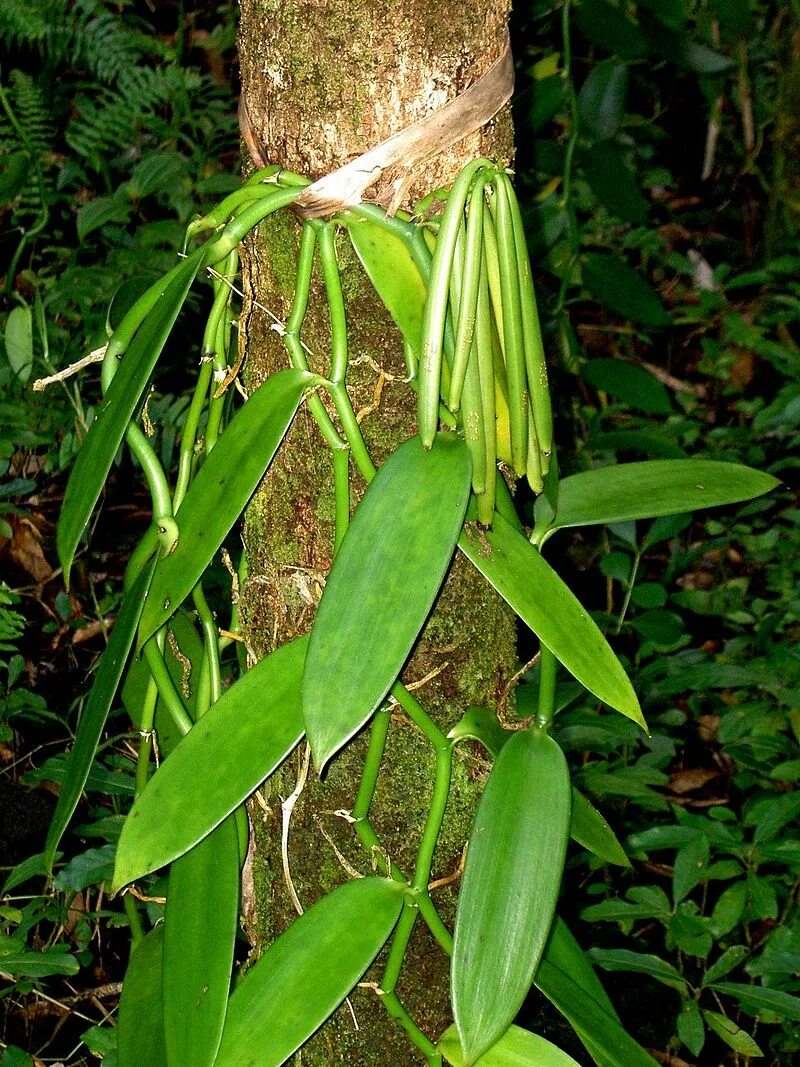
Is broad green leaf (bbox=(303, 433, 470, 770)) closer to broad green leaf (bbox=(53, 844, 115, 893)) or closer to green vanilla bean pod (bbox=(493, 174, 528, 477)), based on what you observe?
green vanilla bean pod (bbox=(493, 174, 528, 477))

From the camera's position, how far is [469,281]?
0.55 m

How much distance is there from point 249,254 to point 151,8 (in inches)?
87.1

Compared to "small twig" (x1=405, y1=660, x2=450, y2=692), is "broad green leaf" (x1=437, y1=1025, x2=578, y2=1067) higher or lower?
lower

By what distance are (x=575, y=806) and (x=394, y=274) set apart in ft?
1.22

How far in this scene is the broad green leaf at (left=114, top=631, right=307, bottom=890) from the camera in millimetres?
591

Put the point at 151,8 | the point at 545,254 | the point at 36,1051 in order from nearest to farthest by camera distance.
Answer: the point at 36,1051 → the point at 545,254 → the point at 151,8

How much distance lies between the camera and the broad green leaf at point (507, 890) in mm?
564

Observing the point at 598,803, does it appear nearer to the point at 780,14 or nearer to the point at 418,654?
the point at 418,654

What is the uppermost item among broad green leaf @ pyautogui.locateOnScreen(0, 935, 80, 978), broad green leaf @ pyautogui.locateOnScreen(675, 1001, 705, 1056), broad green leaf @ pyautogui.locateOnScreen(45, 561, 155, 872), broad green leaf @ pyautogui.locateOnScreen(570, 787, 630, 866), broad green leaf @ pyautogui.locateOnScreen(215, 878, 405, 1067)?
broad green leaf @ pyautogui.locateOnScreen(45, 561, 155, 872)

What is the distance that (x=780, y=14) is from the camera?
2773mm

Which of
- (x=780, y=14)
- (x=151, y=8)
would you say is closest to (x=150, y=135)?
(x=151, y=8)

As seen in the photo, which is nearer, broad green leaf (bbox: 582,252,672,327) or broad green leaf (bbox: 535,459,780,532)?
broad green leaf (bbox: 535,459,780,532)

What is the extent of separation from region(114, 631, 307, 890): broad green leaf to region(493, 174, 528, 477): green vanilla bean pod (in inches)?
6.9

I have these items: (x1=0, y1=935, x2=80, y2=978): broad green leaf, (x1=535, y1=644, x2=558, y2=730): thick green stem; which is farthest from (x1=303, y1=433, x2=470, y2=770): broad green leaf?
(x1=0, y1=935, x2=80, y2=978): broad green leaf
